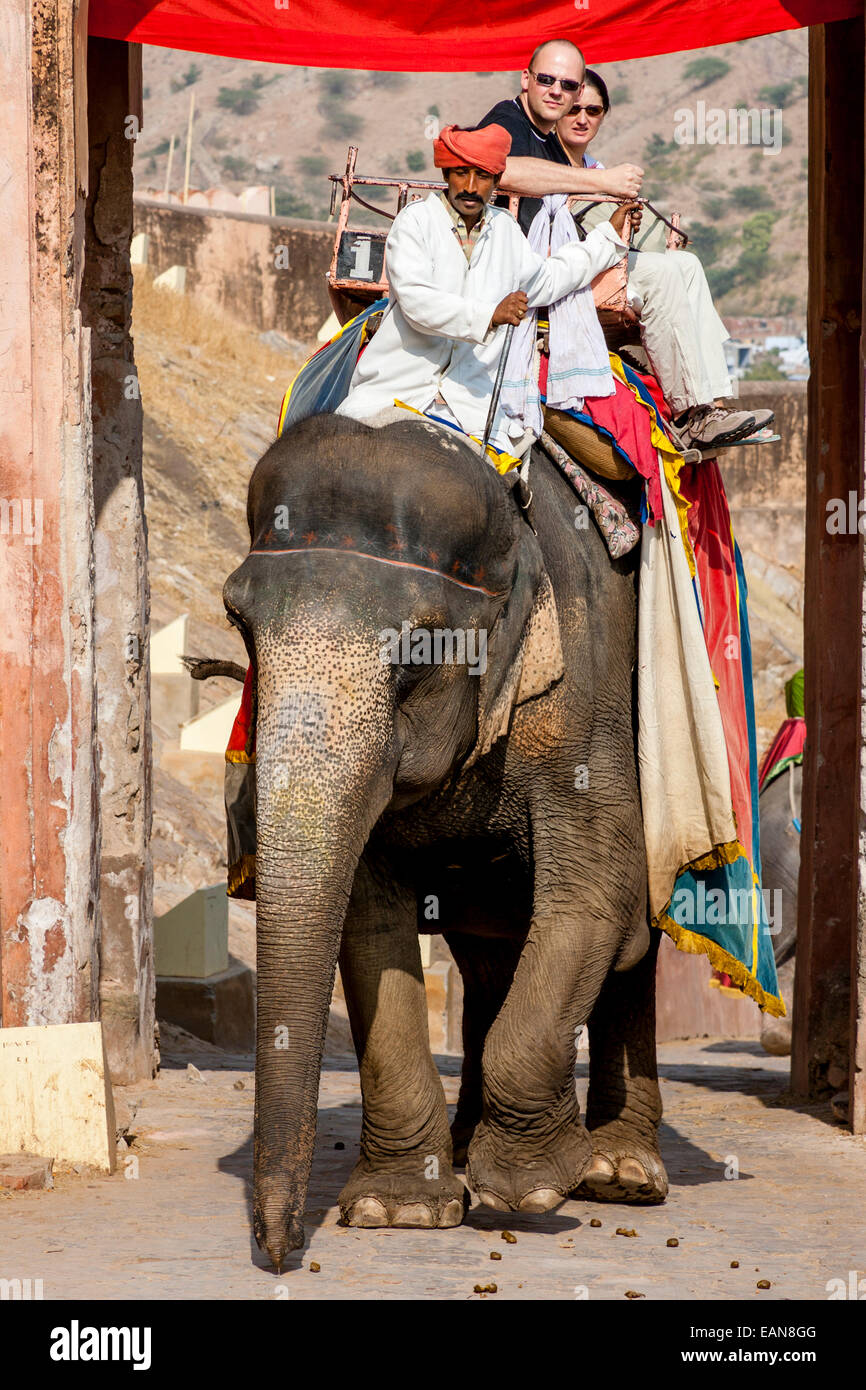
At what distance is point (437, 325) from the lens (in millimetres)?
5117

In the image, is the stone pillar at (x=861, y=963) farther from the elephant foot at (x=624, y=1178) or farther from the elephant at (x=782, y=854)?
the elephant at (x=782, y=854)

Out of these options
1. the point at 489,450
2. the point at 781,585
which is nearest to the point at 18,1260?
the point at 489,450

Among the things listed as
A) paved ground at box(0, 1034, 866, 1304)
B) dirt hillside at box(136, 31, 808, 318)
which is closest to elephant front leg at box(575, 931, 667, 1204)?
paved ground at box(0, 1034, 866, 1304)

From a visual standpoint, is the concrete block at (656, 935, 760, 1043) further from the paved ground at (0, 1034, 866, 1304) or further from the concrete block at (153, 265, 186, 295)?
the concrete block at (153, 265, 186, 295)

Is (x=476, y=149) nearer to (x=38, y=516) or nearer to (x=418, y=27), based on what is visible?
(x=38, y=516)

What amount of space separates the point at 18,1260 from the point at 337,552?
1.91m

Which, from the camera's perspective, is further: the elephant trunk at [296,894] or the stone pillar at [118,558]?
the stone pillar at [118,558]

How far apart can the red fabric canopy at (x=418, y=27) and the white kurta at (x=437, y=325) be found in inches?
104

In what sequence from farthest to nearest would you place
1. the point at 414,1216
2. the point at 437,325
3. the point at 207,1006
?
the point at 207,1006
the point at 414,1216
the point at 437,325

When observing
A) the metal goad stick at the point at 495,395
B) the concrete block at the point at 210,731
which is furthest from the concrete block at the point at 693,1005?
the metal goad stick at the point at 495,395

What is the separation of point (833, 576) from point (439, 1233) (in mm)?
3740

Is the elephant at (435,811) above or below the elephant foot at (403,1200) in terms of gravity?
above

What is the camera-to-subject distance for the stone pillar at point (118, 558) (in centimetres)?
795

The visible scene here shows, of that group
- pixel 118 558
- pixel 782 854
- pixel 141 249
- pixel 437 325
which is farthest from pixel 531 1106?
pixel 141 249
